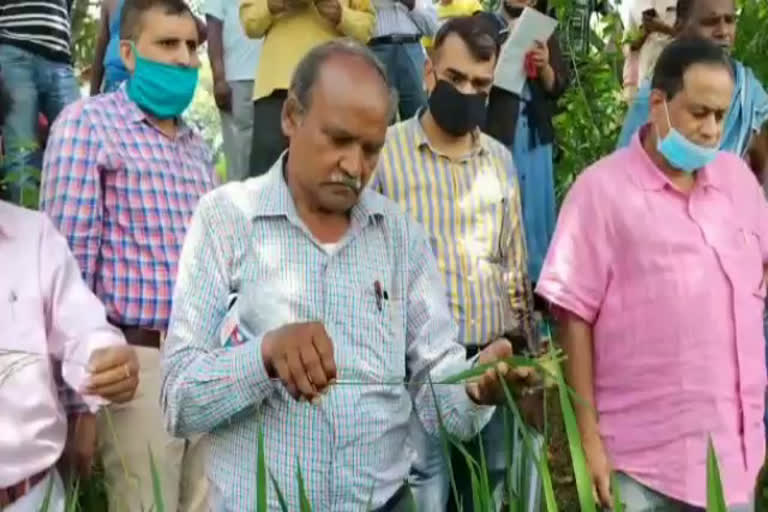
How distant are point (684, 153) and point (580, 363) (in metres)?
0.52

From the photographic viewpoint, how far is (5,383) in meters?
2.37

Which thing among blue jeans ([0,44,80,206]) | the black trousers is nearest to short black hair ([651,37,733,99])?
the black trousers

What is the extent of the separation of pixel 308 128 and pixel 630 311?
3.21 ft

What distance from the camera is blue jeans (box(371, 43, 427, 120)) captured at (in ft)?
16.5

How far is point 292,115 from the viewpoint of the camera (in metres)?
2.55

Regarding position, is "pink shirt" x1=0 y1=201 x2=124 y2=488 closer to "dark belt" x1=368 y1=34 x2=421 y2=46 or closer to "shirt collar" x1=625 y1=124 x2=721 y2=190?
"shirt collar" x1=625 y1=124 x2=721 y2=190

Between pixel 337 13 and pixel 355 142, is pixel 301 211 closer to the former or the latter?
pixel 355 142

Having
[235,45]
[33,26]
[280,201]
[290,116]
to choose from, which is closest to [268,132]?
[235,45]

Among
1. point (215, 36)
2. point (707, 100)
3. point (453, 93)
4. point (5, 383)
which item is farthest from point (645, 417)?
point (215, 36)

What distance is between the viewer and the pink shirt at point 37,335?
238 centimetres

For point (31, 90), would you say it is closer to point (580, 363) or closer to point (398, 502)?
point (580, 363)

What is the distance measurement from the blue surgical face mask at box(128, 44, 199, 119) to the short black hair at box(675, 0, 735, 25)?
173cm

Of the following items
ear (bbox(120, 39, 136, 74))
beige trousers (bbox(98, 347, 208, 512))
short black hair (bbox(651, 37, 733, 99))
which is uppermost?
short black hair (bbox(651, 37, 733, 99))

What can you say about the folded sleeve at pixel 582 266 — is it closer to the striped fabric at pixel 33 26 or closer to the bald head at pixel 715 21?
the bald head at pixel 715 21
